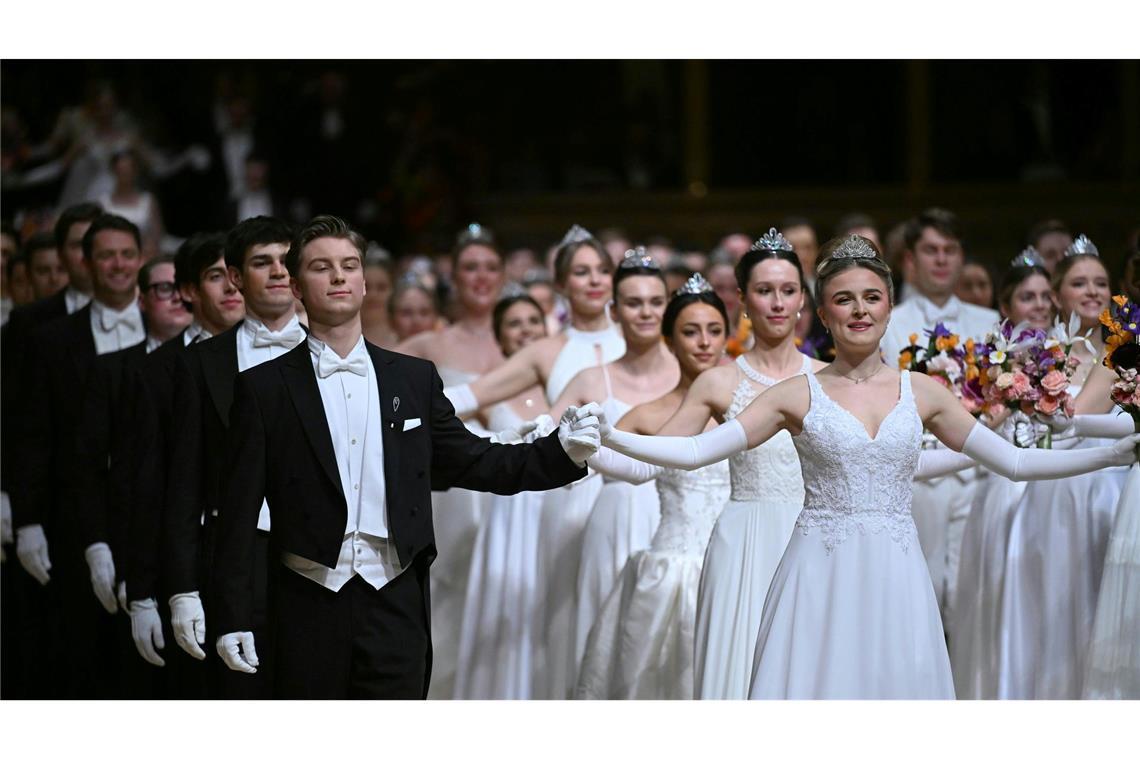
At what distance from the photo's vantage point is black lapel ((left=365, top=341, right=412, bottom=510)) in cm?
506

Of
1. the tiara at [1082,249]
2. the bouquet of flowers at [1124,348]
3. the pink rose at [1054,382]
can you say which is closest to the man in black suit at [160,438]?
the pink rose at [1054,382]

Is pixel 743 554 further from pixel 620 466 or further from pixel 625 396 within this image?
pixel 625 396

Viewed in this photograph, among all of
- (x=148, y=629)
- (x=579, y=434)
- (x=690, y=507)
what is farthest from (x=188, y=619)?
(x=690, y=507)

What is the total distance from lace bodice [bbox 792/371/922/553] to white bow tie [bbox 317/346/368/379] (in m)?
1.32

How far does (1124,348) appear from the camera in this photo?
5.96 meters

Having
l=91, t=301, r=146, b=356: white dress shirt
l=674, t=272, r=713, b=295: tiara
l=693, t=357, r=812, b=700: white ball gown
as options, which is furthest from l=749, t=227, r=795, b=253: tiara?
l=91, t=301, r=146, b=356: white dress shirt

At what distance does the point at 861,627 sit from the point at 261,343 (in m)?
2.04

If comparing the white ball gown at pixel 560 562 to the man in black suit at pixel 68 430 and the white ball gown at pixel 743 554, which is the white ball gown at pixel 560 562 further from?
the man in black suit at pixel 68 430

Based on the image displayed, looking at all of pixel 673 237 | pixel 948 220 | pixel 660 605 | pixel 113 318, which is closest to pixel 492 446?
pixel 660 605

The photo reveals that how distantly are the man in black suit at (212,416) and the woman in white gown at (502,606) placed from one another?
239cm

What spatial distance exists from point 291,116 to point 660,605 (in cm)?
1080

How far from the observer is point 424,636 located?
5.16 meters

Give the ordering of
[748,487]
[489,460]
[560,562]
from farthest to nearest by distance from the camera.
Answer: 1. [560,562]
2. [748,487]
3. [489,460]

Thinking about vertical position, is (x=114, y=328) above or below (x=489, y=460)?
above
